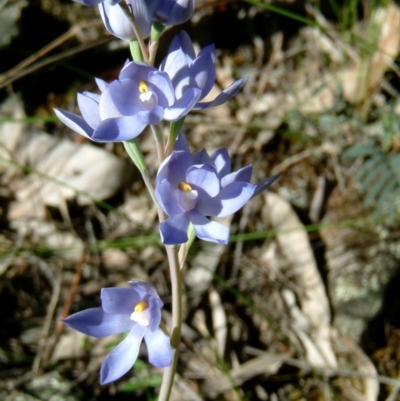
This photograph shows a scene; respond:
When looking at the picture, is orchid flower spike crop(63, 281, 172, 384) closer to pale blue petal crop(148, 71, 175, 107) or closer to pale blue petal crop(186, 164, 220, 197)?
pale blue petal crop(186, 164, 220, 197)

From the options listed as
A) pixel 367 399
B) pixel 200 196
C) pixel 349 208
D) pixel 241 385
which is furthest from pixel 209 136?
pixel 200 196

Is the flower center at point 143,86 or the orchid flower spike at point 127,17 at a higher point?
the orchid flower spike at point 127,17

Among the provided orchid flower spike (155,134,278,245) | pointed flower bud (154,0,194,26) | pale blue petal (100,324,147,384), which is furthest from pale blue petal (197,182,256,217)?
pointed flower bud (154,0,194,26)

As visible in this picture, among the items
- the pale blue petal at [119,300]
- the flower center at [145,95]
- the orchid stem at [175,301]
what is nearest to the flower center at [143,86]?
the flower center at [145,95]

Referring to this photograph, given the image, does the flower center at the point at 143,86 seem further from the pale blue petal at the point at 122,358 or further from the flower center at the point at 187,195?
the pale blue petal at the point at 122,358

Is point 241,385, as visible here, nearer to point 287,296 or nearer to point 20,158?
point 287,296
